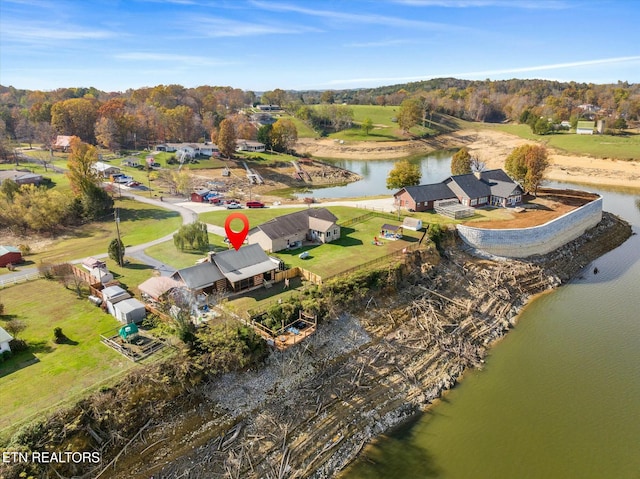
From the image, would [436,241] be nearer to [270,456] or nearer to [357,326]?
[357,326]

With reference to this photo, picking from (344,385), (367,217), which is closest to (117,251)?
(344,385)

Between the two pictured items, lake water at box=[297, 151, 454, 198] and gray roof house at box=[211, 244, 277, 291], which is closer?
gray roof house at box=[211, 244, 277, 291]

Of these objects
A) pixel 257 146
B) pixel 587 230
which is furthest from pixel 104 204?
pixel 587 230

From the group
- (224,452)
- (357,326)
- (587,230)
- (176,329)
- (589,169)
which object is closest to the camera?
(224,452)

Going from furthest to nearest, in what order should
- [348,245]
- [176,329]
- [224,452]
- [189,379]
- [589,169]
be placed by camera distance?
[589,169]
[348,245]
[176,329]
[189,379]
[224,452]

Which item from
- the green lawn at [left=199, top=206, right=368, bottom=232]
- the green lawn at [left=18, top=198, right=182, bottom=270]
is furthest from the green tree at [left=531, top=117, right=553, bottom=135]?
the green lawn at [left=18, top=198, right=182, bottom=270]

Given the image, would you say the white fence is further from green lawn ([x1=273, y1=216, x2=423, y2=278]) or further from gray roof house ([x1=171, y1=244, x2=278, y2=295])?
green lawn ([x1=273, y1=216, x2=423, y2=278])
